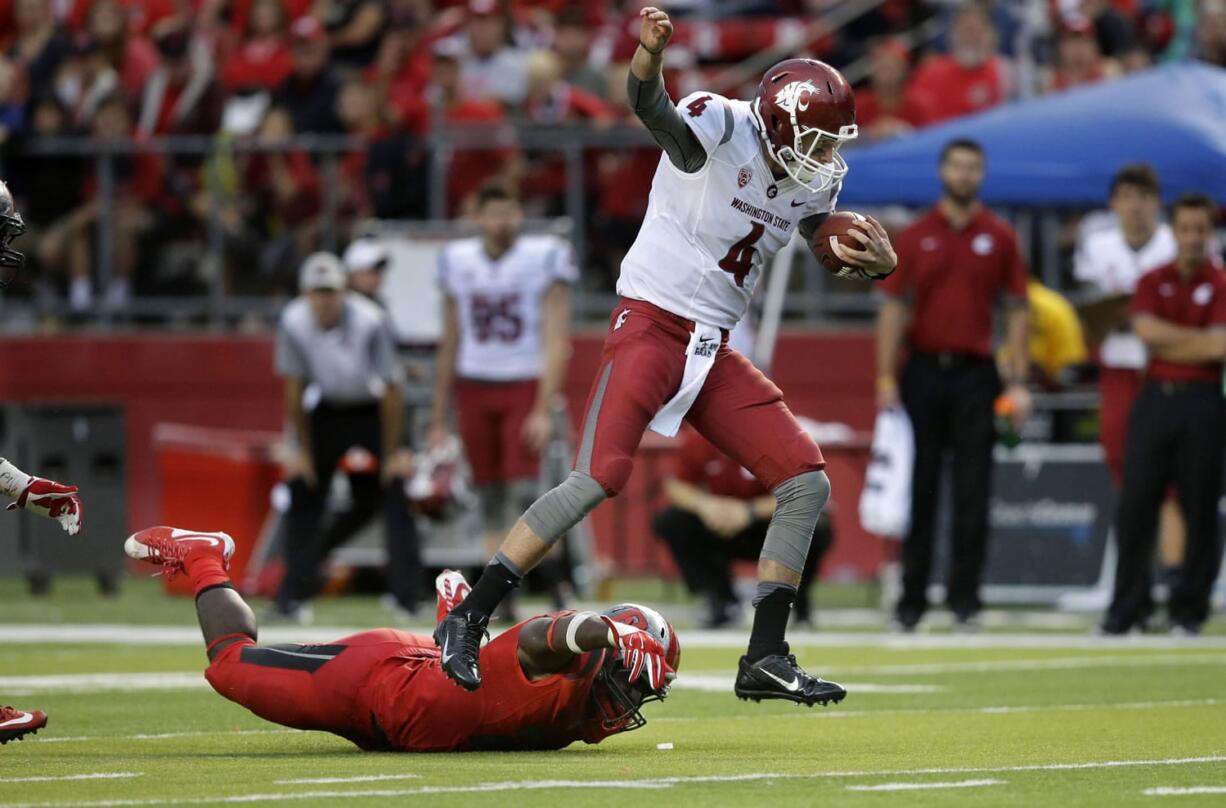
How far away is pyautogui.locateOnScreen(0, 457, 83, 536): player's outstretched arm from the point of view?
6820 millimetres

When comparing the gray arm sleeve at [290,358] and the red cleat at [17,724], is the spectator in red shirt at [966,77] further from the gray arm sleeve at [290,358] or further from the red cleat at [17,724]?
the red cleat at [17,724]

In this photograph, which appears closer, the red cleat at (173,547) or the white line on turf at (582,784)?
the white line on turf at (582,784)

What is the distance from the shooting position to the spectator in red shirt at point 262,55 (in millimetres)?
17797

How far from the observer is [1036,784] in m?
6.02

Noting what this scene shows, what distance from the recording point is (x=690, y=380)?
7.45m

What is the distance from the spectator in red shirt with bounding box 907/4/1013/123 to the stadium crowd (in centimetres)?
2

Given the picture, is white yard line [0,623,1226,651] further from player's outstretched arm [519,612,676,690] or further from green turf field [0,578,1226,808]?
player's outstretched arm [519,612,676,690]

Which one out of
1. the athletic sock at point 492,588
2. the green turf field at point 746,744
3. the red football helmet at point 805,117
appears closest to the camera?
the green turf field at point 746,744

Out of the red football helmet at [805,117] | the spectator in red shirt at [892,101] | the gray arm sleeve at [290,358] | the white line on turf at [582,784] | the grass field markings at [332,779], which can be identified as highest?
the spectator in red shirt at [892,101]

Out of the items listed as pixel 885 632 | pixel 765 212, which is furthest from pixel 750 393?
pixel 885 632

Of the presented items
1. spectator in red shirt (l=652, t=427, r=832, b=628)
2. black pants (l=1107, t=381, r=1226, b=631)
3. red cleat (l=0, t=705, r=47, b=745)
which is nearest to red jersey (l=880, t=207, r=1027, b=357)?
black pants (l=1107, t=381, r=1226, b=631)

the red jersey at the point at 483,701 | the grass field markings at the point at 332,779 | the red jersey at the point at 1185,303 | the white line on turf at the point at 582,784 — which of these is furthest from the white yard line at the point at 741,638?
the grass field markings at the point at 332,779

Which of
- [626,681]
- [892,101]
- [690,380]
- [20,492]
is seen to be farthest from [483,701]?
[892,101]

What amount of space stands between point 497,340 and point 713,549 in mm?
1649
